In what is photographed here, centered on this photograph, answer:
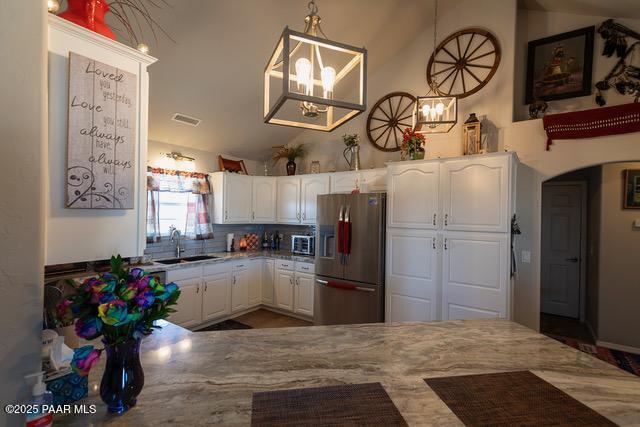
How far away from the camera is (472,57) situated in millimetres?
3367

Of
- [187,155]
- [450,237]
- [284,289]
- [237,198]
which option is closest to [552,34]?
[450,237]

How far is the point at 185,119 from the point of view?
3.67 metres

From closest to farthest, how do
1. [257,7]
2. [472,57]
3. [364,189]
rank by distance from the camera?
1. [257,7]
2. [472,57]
3. [364,189]

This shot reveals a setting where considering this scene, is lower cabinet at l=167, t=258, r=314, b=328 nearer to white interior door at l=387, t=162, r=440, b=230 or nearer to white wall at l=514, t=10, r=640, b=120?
white interior door at l=387, t=162, r=440, b=230

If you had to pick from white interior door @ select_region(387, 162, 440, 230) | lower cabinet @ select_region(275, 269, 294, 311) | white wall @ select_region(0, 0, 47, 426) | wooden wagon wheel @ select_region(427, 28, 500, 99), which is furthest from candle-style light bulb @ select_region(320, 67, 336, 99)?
lower cabinet @ select_region(275, 269, 294, 311)

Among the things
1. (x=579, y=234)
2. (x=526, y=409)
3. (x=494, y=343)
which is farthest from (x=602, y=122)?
(x=526, y=409)

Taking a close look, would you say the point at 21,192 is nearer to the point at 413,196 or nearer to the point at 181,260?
the point at 413,196

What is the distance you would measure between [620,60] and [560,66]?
45 centimetres

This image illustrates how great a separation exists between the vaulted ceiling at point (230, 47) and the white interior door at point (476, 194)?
6.18 feet

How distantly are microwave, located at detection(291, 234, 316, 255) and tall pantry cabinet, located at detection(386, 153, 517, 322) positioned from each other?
57.7 inches

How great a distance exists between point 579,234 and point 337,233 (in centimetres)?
360

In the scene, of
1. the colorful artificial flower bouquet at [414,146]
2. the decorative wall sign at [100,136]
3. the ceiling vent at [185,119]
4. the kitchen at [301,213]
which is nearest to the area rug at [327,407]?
the kitchen at [301,213]

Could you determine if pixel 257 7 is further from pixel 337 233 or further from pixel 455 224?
pixel 455 224

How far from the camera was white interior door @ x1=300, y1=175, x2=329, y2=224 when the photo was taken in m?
4.26
